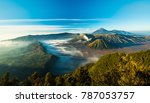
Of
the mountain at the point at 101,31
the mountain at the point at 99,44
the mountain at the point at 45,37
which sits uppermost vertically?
the mountain at the point at 101,31

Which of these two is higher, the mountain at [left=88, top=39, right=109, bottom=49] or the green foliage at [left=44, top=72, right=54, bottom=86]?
the mountain at [left=88, top=39, right=109, bottom=49]

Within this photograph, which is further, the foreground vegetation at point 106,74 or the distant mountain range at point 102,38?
the distant mountain range at point 102,38

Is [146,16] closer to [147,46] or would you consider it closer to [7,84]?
[147,46]

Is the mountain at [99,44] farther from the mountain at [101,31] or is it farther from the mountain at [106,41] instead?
the mountain at [101,31]

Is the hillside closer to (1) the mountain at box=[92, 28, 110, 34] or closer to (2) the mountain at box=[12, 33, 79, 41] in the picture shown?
(1) the mountain at box=[92, 28, 110, 34]

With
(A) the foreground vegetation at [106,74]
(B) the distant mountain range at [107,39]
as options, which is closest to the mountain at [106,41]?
(B) the distant mountain range at [107,39]

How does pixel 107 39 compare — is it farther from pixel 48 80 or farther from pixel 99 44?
pixel 48 80

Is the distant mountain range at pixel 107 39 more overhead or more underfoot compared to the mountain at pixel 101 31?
more underfoot

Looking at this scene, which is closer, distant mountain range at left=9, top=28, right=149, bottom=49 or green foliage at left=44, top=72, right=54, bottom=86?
green foliage at left=44, top=72, right=54, bottom=86

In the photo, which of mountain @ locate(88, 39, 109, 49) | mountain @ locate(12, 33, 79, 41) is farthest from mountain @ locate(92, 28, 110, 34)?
mountain @ locate(12, 33, 79, 41)
